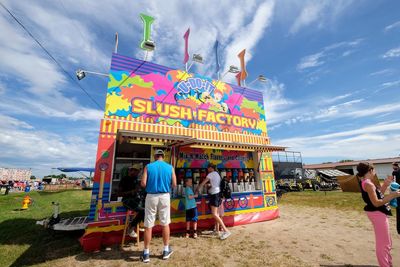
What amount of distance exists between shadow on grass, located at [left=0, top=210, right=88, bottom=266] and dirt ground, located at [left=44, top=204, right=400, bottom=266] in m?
0.51

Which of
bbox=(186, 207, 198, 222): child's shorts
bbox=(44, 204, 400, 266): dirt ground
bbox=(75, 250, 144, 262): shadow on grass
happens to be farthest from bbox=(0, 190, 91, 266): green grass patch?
bbox=(186, 207, 198, 222): child's shorts

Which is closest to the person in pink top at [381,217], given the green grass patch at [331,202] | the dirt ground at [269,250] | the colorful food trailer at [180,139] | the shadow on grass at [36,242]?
the dirt ground at [269,250]

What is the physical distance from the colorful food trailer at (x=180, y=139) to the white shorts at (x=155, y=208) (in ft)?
5.41

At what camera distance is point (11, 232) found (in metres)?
6.16

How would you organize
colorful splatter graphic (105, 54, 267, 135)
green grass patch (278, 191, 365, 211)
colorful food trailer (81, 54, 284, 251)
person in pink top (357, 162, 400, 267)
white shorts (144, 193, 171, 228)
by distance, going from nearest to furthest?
person in pink top (357, 162, 400, 267), white shorts (144, 193, 171, 228), colorful food trailer (81, 54, 284, 251), colorful splatter graphic (105, 54, 267, 135), green grass patch (278, 191, 365, 211)

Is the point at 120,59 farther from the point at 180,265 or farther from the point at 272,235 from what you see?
the point at 272,235

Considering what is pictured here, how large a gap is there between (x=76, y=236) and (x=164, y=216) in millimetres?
3675

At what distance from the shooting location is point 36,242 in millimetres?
5281

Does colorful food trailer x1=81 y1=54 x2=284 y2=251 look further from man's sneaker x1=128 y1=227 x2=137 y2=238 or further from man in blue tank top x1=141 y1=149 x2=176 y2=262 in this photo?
man in blue tank top x1=141 y1=149 x2=176 y2=262

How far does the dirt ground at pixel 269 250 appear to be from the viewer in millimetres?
3814

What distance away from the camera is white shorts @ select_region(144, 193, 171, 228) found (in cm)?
394

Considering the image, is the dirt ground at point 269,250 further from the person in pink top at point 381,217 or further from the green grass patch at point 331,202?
the green grass patch at point 331,202

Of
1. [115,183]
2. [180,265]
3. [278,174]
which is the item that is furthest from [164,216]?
[278,174]

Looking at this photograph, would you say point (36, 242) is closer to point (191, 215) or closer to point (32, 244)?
point (32, 244)
